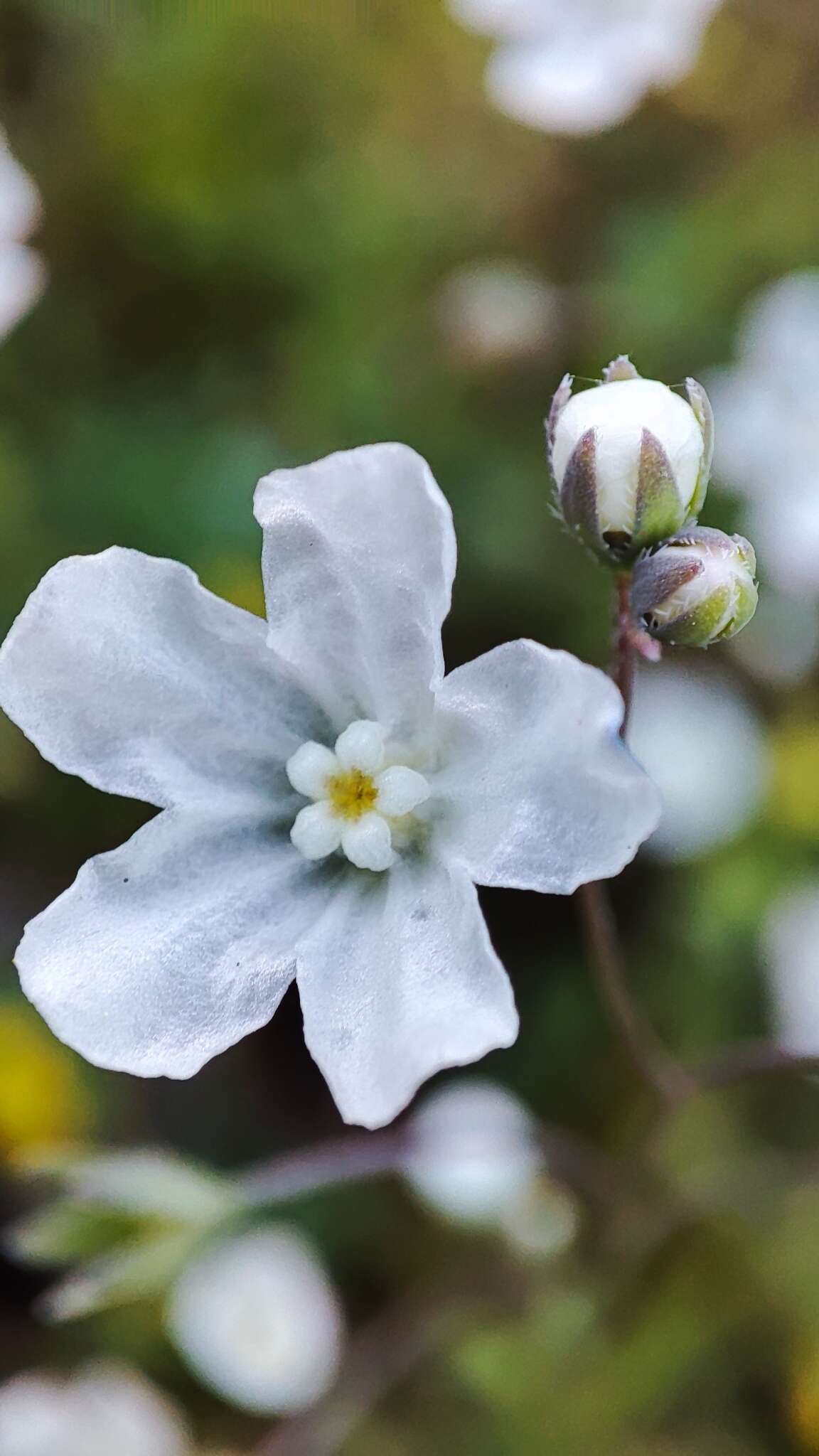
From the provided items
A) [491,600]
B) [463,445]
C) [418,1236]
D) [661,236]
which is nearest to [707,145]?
[661,236]

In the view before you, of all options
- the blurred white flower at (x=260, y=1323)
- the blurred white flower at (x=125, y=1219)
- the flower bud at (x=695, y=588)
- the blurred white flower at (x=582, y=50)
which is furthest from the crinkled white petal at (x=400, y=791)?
the blurred white flower at (x=582, y=50)

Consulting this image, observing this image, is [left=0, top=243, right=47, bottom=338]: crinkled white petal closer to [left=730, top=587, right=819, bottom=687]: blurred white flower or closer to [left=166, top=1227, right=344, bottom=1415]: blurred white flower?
[left=730, top=587, right=819, bottom=687]: blurred white flower

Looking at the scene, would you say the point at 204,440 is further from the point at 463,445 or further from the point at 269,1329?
the point at 269,1329

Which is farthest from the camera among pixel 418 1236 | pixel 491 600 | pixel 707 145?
pixel 707 145

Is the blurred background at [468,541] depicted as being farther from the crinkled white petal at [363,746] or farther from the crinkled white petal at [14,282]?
the crinkled white petal at [363,746]

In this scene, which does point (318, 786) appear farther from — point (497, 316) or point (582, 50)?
point (582, 50)

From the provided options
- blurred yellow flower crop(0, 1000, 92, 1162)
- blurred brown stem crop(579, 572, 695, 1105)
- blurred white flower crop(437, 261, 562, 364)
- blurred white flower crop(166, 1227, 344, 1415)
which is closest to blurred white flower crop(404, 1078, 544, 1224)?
blurred white flower crop(166, 1227, 344, 1415)
